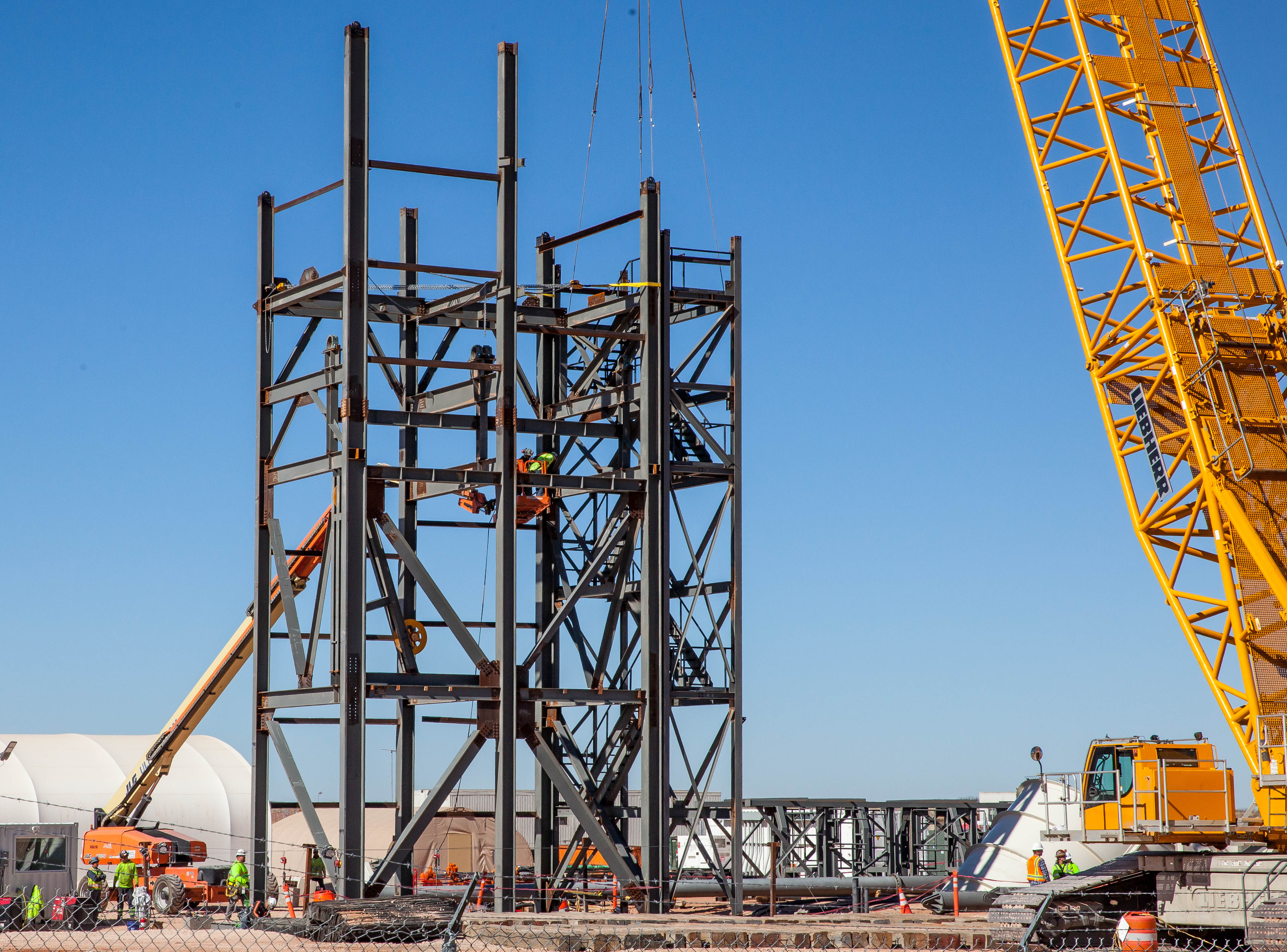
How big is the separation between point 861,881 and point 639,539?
43.7ft

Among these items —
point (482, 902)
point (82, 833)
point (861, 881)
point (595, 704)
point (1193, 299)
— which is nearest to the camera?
point (595, 704)

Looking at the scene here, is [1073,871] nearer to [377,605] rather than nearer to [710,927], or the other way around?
[710,927]

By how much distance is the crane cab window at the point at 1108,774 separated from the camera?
2844 cm

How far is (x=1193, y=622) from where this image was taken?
34.6 metres

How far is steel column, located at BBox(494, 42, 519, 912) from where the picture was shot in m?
29.9

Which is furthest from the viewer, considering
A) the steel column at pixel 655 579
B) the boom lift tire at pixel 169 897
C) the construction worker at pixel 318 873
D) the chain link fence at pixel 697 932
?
the boom lift tire at pixel 169 897

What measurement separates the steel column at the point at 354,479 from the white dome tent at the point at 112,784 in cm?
3698

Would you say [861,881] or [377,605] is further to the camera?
[861,881]

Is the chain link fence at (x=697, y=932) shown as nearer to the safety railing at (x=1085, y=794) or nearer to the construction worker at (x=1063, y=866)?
the safety railing at (x=1085, y=794)

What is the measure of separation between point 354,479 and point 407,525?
5.62 m

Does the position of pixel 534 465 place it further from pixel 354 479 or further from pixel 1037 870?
pixel 1037 870

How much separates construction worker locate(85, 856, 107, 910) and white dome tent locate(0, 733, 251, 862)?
958 inches

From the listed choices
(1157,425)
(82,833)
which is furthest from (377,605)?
(82,833)

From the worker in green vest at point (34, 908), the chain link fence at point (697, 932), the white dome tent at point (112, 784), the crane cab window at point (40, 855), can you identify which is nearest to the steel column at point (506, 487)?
the chain link fence at point (697, 932)
